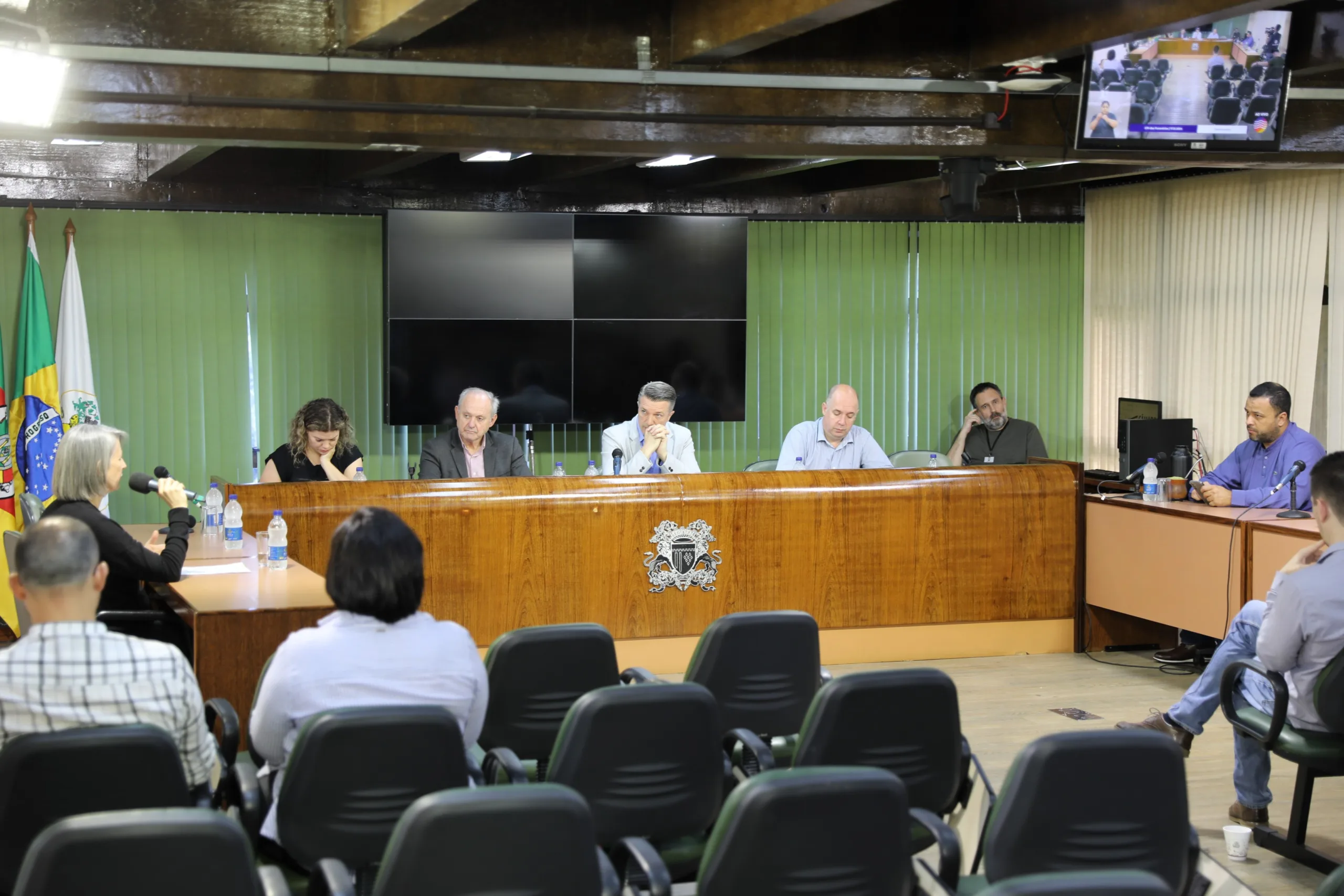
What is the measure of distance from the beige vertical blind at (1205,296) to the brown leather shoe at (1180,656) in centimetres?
171

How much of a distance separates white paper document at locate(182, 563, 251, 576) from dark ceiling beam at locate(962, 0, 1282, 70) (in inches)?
139

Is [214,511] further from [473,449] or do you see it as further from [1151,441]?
[1151,441]

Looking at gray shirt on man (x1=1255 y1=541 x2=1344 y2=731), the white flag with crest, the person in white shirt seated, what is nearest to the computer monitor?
gray shirt on man (x1=1255 y1=541 x2=1344 y2=731)

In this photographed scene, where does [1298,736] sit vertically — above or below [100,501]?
below

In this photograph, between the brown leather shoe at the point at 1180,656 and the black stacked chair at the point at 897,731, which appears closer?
the black stacked chair at the point at 897,731

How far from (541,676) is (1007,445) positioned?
6.02 meters

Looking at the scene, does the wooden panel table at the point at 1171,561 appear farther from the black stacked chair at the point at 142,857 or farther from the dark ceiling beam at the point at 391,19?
the black stacked chair at the point at 142,857

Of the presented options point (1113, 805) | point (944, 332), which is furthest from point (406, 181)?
point (1113, 805)

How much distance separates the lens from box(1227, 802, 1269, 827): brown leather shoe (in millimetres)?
4840

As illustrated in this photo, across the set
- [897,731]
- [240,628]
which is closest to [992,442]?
[240,628]

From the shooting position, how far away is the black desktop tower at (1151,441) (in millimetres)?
7418

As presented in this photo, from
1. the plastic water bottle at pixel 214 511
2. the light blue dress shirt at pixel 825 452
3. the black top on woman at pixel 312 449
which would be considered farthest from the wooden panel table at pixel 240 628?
the light blue dress shirt at pixel 825 452

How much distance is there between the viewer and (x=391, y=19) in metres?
4.62

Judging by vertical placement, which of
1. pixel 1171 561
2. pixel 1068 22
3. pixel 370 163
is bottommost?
pixel 1171 561
